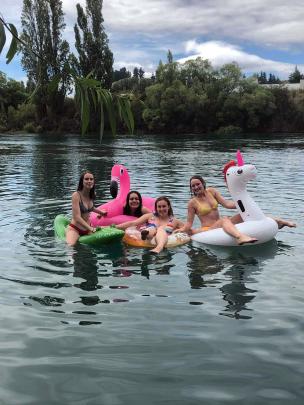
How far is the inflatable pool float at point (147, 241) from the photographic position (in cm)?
644

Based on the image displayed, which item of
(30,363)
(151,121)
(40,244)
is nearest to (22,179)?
(40,244)

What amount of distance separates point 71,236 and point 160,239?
1296 millimetres

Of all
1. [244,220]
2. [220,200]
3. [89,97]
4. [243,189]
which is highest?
[89,97]

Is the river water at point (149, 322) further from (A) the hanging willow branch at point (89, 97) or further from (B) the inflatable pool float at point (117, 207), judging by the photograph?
(A) the hanging willow branch at point (89, 97)

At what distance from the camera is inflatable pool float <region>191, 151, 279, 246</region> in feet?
21.0

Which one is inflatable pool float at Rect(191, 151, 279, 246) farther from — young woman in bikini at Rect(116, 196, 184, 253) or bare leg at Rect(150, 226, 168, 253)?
bare leg at Rect(150, 226, 168, 253)

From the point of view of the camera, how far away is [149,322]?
4012 mm

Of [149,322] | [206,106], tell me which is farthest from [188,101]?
[149,322]

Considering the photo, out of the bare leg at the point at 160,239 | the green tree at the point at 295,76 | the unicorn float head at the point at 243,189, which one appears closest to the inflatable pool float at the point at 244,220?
the unicorn float head at the point at 243,189

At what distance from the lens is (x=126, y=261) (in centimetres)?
586

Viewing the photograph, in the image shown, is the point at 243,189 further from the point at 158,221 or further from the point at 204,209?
the point at 158,221

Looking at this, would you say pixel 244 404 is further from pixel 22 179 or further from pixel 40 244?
pixel 22 179

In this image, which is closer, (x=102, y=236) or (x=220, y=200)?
(x=102, y=236)

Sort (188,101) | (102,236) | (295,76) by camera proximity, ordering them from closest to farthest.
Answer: (102,236) < (188,101) < (295,76)
